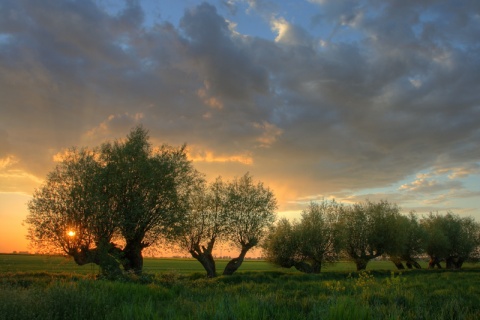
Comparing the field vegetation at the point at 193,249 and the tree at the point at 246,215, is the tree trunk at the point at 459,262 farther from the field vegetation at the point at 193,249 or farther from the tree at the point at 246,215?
the tree at the point at 246,215

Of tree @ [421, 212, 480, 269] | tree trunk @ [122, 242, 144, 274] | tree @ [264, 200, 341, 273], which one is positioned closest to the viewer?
tree trunk @ [122, 242, 144, 274]

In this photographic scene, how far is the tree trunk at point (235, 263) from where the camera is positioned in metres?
48.3

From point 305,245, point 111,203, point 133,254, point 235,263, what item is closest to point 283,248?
point 305,245

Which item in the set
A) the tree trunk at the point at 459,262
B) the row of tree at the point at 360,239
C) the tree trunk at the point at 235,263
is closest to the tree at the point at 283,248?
the row of tree at the point at 360,239

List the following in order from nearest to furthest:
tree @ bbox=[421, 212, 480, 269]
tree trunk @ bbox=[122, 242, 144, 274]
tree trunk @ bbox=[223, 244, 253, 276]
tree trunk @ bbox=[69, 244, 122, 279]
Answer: tree trunk @ bbox=[69, 244, 122, 279] → tree trunk @ bbox=[122, 242, 144, 274] → tree trunk @ bbox=[223, 244, 253, 276] → tree @ bbox=[421, 212, 480, 269]

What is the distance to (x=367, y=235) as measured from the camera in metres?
64.2

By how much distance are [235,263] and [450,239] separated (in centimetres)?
5767

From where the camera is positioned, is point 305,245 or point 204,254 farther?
point 305,245

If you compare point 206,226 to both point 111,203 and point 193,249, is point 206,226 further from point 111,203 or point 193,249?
point 111,203

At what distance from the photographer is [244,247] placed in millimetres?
50375

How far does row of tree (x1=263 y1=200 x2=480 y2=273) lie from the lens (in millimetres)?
57409

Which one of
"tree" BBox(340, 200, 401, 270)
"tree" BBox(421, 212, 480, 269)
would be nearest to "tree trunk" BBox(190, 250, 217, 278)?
"tree" BBox(340, 200, 401, 270)

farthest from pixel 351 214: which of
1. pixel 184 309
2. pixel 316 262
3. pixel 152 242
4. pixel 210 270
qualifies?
pixel 184 309

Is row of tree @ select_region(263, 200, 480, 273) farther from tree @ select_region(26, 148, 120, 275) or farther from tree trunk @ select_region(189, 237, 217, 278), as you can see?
tree @ select_region(26, 148, 120, 275)
